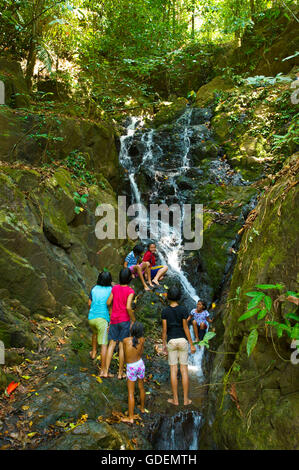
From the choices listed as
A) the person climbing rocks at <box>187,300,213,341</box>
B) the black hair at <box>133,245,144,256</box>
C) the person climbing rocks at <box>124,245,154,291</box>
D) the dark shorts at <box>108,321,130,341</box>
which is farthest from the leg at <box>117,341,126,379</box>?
the person climbing rocks at <box>124,245,154,291</box>

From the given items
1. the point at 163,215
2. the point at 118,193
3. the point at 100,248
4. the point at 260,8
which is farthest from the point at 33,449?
the point at 260,8

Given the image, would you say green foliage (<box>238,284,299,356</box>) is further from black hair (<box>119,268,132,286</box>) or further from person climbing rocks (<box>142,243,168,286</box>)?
person climbing rocks (<box>142,243,168,286</box>)

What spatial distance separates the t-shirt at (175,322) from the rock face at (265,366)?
2.80ft

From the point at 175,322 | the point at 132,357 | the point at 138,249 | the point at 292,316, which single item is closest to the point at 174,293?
the point at 175,322

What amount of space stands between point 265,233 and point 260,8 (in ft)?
62.1

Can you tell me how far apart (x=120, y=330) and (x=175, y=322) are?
93cm

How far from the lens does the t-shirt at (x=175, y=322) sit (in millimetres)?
4738

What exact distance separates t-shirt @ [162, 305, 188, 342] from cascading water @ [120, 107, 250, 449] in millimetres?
2398

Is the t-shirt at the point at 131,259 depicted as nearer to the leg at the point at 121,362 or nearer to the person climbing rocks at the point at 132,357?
the leg at the point at 121,362

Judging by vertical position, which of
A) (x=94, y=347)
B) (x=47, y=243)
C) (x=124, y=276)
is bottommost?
(x=94, y=347)

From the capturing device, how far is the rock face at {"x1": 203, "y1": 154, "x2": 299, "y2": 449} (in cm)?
289

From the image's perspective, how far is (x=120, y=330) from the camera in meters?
4.84

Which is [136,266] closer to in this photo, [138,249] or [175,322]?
[138,249]

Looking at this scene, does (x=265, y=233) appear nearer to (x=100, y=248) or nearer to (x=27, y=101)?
(x=100, y=248)
